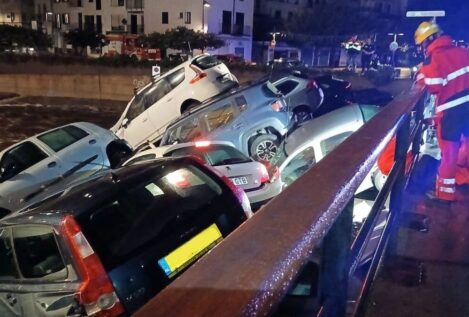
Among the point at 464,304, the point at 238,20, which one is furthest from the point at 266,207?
the point at 238,20

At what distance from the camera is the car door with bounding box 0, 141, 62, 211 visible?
8.22m

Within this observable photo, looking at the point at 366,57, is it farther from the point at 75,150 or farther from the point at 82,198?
the point at 82,198

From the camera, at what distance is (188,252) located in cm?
395

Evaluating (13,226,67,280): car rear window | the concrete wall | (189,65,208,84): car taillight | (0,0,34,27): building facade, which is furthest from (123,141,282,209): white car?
(0,0,34,27): building facade

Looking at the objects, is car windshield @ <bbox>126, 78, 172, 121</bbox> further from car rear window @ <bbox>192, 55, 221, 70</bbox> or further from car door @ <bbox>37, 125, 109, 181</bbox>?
car door @ <bbox>37, 125, 109, 181</bbox>

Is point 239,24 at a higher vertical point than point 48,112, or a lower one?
higher

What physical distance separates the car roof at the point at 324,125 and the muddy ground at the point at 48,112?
45.0 ft

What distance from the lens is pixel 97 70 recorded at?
31.0 meters

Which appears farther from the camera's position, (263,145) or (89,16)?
(89,16)

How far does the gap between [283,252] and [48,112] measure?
2894cm

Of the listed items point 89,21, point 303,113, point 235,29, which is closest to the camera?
point 303,113

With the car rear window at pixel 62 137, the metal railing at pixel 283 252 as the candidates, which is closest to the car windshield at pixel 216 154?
the car rear window at pixel 62 137

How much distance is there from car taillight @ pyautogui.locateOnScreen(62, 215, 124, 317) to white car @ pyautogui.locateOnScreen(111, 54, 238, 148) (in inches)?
320

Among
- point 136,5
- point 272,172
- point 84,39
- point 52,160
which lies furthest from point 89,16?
point 272,172
